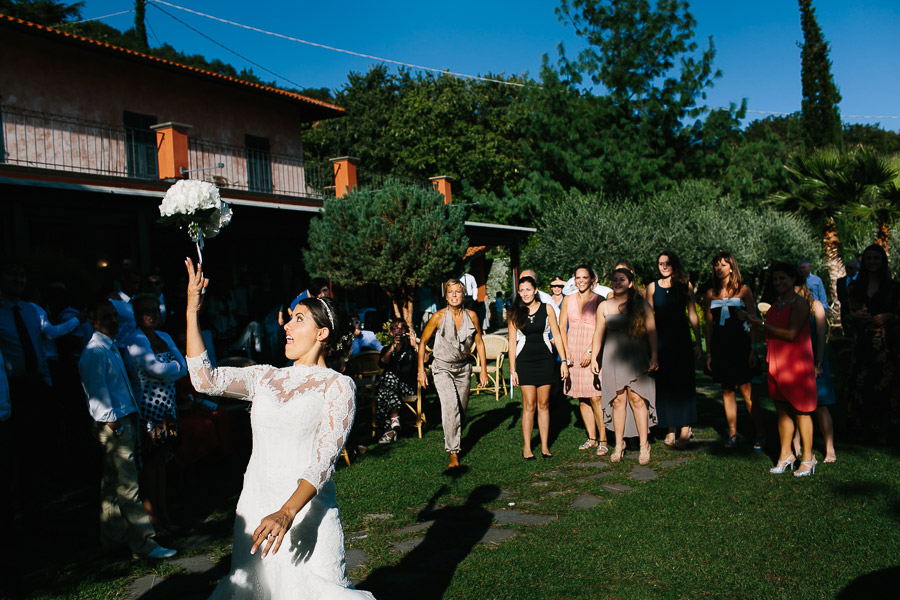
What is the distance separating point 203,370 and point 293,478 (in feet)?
1.99

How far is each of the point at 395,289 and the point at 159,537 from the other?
400 inches

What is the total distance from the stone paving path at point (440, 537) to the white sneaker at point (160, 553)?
9 cm

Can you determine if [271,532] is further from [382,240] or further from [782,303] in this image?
[382,240]

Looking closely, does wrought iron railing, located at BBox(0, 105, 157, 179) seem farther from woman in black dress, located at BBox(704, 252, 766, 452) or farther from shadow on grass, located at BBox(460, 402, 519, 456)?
woman in black dress, located at BBox(704, 252, 766, 452)

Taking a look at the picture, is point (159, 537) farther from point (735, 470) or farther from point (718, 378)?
point (718, 378)

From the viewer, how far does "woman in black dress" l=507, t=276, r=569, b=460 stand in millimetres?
7293

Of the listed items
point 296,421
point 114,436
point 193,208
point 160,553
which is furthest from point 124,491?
point 296,421

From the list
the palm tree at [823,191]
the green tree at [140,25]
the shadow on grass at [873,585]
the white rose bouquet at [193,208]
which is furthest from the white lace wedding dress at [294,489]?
the green tree at [140,25]

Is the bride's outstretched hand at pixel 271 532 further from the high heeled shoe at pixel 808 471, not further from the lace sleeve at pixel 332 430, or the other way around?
the high heeled shoe at pixel 808 471

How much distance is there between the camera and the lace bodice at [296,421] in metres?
2.82

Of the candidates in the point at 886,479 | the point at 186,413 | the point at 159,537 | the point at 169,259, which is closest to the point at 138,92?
the point at 169,259

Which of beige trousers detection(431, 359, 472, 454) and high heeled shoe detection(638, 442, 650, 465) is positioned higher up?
beige trousers detection(431, 359, 472, 454)

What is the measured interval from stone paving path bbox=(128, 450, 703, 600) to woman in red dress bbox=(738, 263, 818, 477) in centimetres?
123

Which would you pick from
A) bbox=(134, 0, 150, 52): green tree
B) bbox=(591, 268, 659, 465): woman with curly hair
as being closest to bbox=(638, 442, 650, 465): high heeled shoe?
bbox=(591, 268, 659, 465): woman with curly hair
